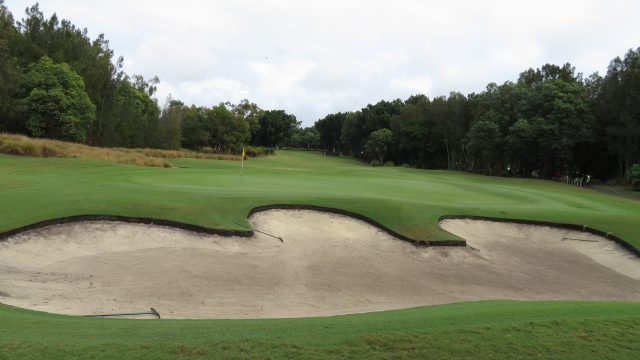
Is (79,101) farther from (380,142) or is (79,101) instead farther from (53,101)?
(380,142)

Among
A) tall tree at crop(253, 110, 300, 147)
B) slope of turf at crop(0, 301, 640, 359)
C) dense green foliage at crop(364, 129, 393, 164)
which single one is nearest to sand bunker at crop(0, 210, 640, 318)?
slope of turf at crop(0, 301, 640, 359)

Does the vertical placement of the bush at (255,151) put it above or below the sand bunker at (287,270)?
above

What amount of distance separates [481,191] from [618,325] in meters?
23.3

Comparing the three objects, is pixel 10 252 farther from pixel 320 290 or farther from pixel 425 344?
pixel 425 344

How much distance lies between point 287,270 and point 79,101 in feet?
153

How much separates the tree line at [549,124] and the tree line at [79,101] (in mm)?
43262

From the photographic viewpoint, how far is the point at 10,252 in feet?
35.2

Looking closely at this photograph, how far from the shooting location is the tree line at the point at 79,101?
152ft

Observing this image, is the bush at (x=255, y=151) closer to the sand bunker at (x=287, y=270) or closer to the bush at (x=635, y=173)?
the bush at (x=635, y=173)

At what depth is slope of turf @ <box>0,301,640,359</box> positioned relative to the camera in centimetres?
461

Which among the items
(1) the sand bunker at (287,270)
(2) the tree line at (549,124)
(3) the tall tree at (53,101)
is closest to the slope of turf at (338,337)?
(1) the sand bunker at (287,270)

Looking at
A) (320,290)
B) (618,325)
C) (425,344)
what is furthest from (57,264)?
(618,325)

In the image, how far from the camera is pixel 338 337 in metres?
5.17

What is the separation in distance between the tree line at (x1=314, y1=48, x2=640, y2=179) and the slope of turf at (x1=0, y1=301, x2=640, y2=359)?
51.0 meters
